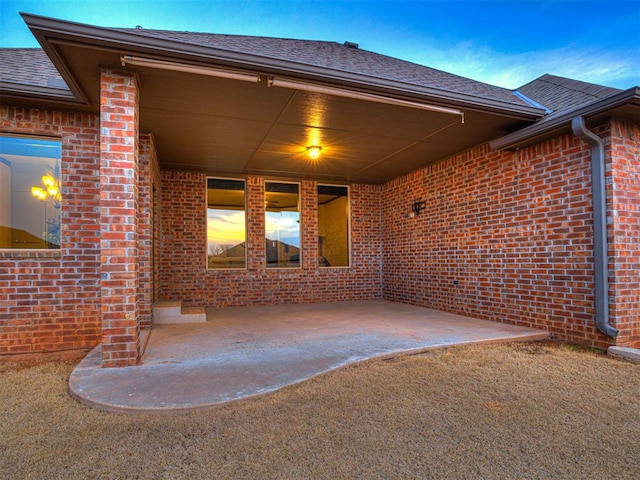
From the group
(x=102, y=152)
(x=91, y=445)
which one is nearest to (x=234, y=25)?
(x=102, y=152)

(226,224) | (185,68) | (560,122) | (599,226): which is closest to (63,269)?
(185,68)

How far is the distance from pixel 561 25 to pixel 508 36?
1.60 m

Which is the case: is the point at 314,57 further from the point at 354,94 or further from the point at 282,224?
the point at 282,224

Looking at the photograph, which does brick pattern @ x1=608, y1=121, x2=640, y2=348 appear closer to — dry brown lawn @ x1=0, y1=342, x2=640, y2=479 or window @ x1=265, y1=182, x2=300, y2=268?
dry brown lawn @ x1=0, y1=342, x2=640, y2=479

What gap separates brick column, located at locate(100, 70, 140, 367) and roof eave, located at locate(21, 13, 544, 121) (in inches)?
18.7

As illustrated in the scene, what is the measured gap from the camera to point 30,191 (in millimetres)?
4203

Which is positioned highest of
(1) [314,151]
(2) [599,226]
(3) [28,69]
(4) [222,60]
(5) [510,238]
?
(3) [28,69]

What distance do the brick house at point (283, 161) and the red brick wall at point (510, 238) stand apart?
0.02m

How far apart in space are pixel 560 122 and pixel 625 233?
56.9 inches

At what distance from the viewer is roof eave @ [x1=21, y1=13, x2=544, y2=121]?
280cm

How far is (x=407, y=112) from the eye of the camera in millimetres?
4473

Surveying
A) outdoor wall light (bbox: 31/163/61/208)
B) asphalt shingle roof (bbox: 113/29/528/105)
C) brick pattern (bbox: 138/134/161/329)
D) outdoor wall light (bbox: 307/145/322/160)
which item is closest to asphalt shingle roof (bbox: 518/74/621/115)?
asphalt shingle roof (bbox: 113/29/528/105)

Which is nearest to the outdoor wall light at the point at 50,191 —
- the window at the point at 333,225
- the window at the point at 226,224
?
the window at the point at 226,224

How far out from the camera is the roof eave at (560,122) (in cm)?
356
